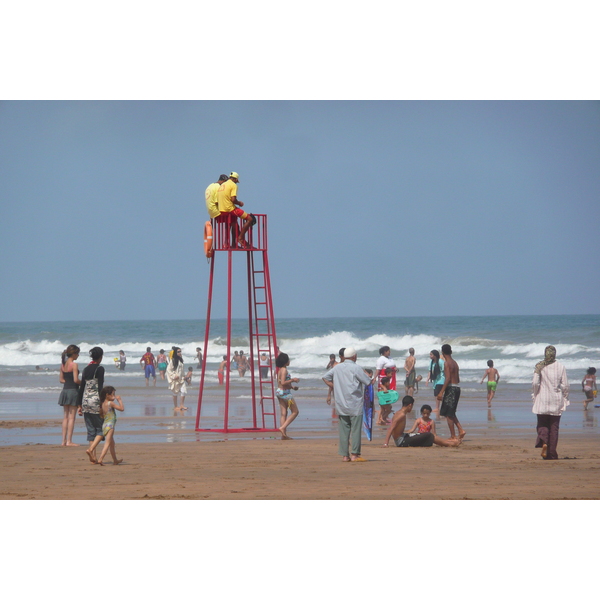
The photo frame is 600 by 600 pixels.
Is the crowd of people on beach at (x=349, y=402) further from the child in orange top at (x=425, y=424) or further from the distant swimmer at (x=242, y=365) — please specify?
the distant swimmer at (x=242, y=365)

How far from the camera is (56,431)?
1481cm

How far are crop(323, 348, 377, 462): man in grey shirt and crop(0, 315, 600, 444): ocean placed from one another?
5210 millimetres

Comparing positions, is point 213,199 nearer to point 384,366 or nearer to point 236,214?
point 236,214

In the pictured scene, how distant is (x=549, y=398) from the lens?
10430 mm

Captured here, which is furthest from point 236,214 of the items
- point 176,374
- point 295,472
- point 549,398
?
point 176,374

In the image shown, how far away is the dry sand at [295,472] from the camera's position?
→ 26.9 ft

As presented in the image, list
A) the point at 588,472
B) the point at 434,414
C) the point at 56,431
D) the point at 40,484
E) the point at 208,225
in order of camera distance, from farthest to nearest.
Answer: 1. the point at 434,414
2. the point at 56,431
3. the point at 208,225
4. the point at 588,472
5. the point at 40,484

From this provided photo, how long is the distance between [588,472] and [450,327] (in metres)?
58.4

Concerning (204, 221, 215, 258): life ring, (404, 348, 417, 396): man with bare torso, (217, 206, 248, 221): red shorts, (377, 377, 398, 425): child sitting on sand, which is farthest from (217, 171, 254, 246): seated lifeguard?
(404, 348, 417, 396): man with bare torso

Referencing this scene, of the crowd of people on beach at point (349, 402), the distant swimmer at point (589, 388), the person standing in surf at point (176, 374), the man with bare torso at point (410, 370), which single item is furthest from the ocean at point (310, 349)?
the crowd of people on beach at point (349, 402)

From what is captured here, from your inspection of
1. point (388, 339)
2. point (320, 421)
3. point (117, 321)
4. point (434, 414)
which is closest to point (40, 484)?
point (320, 421)

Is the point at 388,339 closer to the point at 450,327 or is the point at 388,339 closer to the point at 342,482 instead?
the point at 450,327

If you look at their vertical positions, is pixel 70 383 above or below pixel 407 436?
above

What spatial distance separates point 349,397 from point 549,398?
100 inches
